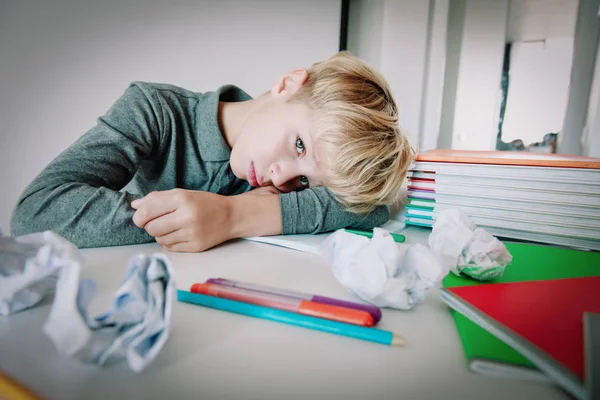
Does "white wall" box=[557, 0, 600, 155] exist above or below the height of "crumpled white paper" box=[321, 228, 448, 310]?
above

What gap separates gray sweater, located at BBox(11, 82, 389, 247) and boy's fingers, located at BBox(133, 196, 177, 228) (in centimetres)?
2

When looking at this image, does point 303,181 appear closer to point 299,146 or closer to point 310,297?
point 299,146

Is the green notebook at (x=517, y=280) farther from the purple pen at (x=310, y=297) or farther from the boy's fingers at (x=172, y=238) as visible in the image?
the boy's fingers at (x=172, y=238)

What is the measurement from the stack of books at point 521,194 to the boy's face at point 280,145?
19 cm

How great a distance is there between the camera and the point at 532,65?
1.33 metres

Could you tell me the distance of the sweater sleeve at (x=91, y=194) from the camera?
0.42 m

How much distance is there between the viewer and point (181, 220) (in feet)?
1.33

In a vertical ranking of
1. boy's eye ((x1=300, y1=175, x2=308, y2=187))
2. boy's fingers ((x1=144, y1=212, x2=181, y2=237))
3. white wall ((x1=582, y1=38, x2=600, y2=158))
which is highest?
white wall ((x1=582, y1=38, x2=600, y2=158))

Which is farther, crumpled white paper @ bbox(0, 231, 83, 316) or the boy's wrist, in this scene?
the boy's wrist

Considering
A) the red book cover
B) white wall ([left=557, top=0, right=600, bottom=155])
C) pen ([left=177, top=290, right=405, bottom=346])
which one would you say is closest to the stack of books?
the red book cover

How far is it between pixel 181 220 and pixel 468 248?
0.31 meters

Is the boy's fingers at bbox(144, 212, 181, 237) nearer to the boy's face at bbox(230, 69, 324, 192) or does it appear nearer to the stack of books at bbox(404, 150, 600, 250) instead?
the boy's face at bbox(230, 69, 324, 192)

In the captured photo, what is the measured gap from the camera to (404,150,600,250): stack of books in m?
0.48

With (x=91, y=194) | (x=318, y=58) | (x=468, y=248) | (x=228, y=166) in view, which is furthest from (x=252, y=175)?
(x=318, y=58)
